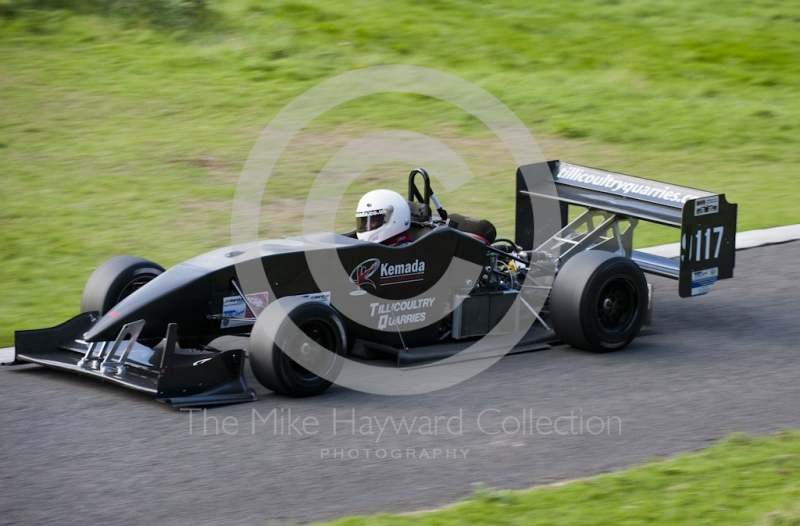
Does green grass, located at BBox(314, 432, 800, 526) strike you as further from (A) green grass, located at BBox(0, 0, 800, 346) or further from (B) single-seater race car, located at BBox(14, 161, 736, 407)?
(A) green grass, located at BBox(0, 0, 800, 346)

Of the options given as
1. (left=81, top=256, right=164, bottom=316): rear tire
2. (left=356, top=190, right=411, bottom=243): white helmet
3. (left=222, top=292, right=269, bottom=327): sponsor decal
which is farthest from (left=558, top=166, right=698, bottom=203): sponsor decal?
(left=81, top=256, right=164, bottom=316): rear tire

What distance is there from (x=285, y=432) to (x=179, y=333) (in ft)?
3.85

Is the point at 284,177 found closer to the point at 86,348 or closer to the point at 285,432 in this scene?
the point at 86,348

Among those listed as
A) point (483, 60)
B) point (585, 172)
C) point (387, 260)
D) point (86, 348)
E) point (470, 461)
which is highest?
point (483, 60)

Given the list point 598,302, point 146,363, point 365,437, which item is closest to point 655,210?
point 598,302

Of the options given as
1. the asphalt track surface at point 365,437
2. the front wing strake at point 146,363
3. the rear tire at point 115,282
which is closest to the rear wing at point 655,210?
the asphalt track surface at point 365,437

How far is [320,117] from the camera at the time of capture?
16203 millimetres

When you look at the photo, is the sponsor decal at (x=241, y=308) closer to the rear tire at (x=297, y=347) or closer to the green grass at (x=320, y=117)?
the rear tire at (x=297, y=347)

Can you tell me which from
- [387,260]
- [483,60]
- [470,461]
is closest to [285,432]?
[470,461]

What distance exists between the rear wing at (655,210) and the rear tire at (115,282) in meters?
3.37

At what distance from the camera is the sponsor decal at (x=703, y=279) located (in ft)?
26.3

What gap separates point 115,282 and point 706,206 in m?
4.41

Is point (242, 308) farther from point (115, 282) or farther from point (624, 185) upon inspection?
point (624, 185)

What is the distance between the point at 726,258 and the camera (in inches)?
323
